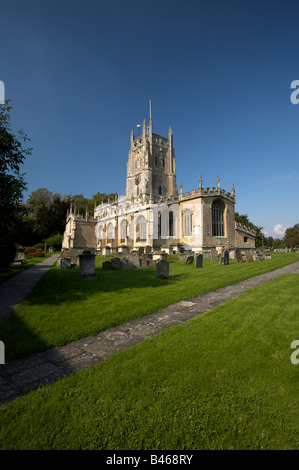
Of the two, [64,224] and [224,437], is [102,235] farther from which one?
[224,437]

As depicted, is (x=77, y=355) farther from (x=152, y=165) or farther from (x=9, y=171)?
(x=152, y=165)

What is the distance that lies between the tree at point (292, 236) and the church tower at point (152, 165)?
39.7 metres

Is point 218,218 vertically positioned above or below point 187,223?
above

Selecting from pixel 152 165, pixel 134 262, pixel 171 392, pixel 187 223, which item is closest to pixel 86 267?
pixel 134 262

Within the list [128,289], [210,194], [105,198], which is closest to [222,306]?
[128,289]

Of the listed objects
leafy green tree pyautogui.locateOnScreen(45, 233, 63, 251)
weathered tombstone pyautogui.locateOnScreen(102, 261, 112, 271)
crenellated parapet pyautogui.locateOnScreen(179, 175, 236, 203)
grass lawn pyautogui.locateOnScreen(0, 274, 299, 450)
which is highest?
crenellated parapet pyautogui.locateOnScreen(179, 175, 236, 203)

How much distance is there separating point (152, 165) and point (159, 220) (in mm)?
27121

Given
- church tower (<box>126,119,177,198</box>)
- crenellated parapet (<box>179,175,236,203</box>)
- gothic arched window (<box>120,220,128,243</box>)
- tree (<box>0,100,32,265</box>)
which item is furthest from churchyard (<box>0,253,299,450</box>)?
church tower (<box>126,119,177,198</box>)

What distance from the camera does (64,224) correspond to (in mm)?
47969

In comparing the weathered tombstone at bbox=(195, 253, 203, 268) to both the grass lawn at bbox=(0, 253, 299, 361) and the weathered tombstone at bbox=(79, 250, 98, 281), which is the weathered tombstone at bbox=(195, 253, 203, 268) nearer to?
the grass lawn at bbox=(0, 253, 299, 361)

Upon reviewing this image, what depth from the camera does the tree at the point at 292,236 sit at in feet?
215

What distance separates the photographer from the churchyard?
1841 mm

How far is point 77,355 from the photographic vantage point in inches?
130

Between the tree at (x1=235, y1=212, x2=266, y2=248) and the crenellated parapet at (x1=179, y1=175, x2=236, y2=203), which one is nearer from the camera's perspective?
the crenellated parapet at (x1=179, y1=175, x2=236, y2=203)
